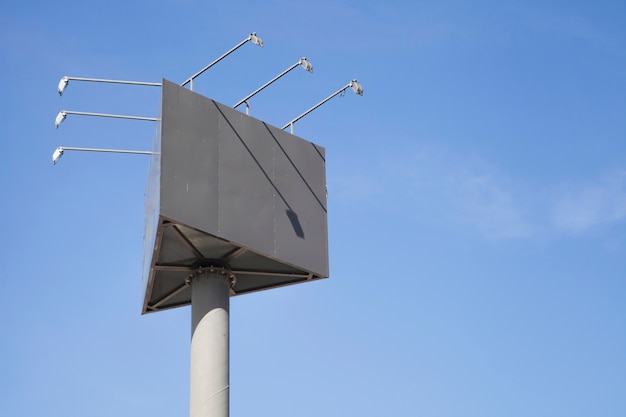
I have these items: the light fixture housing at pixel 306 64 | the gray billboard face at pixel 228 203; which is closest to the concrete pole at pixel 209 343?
the gray billboard face at pixel 228 203

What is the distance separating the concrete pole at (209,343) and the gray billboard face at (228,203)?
Answer: 0.71m

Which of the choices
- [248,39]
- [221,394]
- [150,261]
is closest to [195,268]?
Answer: [150,261]

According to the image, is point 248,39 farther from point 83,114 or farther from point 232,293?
point 232,293

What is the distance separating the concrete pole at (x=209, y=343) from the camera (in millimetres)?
34938

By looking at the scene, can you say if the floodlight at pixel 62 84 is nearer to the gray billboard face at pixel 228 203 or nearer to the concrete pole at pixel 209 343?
the gray billboard face at pixel 228 203

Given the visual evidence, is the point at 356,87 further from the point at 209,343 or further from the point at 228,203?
the point at 209,343

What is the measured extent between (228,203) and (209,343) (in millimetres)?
4571

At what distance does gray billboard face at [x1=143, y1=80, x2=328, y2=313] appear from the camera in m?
35.4

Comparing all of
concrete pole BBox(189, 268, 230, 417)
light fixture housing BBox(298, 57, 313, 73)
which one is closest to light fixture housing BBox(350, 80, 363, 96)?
light fixture housing BBox(298, 57, 313, 73)

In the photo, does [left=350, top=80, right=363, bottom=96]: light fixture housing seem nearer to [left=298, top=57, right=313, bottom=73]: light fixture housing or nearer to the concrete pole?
[left=298, top=57, right=313, bottom=73]: light fixture housing

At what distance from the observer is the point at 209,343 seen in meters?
35.8

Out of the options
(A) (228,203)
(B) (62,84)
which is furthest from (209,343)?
(B) (62,84)

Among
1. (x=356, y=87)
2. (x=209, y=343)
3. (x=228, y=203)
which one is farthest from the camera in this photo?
(x=356, y=87)

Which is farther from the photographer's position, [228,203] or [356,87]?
[356,87]
